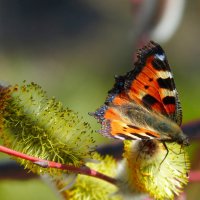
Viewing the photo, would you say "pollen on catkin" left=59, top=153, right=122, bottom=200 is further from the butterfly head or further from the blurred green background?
the blurred green background

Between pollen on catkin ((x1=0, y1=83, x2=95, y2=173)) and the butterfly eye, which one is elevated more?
the butterfly eye

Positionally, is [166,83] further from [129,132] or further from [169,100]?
[129,132]

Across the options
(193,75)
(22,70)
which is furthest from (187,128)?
(22,70)

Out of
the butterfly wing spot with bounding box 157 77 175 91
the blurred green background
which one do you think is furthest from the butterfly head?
the blurred green background

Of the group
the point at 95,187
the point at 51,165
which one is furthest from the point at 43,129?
the point at 95,187

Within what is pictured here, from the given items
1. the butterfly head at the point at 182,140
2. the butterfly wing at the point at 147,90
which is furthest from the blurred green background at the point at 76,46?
the butterfly head at the point at 182,140

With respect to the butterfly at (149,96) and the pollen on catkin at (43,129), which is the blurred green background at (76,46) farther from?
the pollen on catkin at (43,129)

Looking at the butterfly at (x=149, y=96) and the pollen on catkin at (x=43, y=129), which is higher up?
the butterfly at (x=149, y=96)
